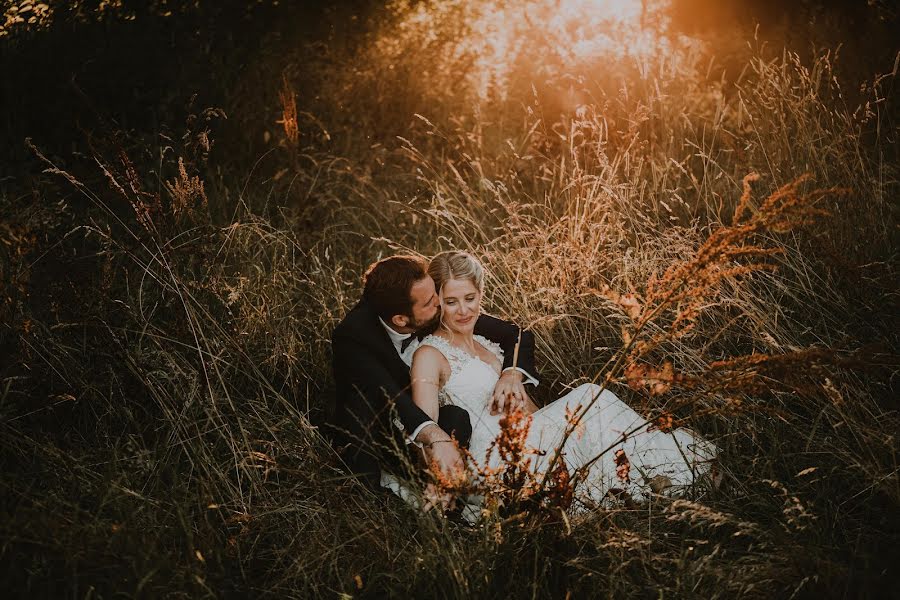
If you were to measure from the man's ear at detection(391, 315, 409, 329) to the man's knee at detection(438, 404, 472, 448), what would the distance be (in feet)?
1.36

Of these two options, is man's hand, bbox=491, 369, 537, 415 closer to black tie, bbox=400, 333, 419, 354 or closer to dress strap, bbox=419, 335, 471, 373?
dress strap, bbox=419, 335, 471, 373

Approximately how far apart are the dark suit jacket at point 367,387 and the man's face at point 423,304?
0.15 m

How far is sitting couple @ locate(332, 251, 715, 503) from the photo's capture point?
262 centimetres

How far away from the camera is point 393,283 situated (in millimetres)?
2850

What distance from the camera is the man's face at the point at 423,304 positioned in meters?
2.90

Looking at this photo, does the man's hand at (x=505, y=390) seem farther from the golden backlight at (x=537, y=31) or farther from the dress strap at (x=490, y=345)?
the golden backlight at (x=537, y=31)

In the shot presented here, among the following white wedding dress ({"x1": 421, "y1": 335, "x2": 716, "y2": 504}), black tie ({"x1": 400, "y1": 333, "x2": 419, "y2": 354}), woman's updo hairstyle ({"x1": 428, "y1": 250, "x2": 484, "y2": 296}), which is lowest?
white wedding dress ({"x1": 421, "y1": 335, "x2": 716, "y2": 504})

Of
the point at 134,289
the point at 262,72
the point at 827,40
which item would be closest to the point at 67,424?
the point at 134,289

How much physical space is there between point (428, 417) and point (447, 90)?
359 centimetres

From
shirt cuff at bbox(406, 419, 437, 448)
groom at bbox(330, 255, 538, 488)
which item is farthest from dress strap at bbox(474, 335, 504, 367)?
shirt cuff at bbox(406, 419, 437, 448)

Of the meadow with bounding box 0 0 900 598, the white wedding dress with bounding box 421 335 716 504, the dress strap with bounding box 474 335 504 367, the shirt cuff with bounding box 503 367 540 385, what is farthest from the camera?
the dress strap with bounding box 474 335 504 367

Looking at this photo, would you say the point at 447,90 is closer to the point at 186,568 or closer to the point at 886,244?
the point at 886,244

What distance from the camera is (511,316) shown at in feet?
11.3

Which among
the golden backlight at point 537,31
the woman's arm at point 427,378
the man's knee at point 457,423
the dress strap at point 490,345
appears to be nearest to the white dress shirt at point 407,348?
the woman's arm at point 427,378
